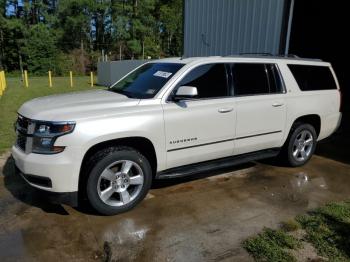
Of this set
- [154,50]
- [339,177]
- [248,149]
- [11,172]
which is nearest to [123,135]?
[248,149]

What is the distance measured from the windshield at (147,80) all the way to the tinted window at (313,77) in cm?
214

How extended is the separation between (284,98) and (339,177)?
5.22 ft

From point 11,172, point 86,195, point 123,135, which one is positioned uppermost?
point 123,135

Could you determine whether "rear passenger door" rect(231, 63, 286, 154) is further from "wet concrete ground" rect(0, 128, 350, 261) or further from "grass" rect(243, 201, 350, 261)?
"grass" rect(243, 201, 350, 261)

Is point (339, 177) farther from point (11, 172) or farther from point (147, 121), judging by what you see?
point (11, 172)

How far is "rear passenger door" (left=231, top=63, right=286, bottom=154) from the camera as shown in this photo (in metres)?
4.95

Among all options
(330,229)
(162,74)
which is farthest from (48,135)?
(330,229)

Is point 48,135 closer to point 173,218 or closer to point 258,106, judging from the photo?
point 173,218

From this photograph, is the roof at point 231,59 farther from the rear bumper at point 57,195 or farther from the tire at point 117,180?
the rear bumper at point 57,195

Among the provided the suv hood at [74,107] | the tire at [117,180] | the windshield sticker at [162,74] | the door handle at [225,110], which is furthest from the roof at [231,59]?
the tire at [117,180]

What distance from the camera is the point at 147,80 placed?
15.7 feet

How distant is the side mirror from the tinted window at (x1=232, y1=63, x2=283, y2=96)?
0.92m

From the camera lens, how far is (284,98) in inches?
213

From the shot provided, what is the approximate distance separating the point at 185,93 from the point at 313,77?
2.88 metres
